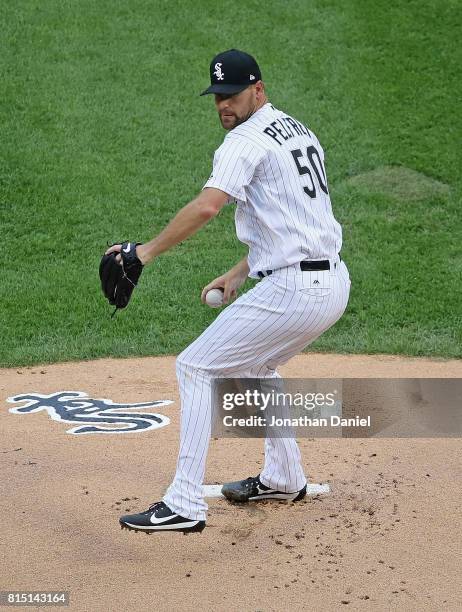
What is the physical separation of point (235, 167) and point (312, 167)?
0.45 meters

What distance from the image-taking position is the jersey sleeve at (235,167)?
4.39 m

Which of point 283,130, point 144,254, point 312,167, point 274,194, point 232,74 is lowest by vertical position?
point 144,254

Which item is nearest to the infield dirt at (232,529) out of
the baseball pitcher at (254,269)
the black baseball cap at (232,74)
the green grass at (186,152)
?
the baseball pitcher at (254,269)

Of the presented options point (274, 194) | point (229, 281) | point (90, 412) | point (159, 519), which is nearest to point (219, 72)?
point (274, 194)

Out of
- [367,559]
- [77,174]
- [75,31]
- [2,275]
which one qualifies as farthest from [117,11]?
[367,559]

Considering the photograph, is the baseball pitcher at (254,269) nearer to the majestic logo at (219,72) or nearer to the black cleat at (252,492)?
the majestic logo at (219,72)

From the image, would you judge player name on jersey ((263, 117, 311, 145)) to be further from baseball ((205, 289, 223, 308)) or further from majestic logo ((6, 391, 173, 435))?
majestic logo ((6, 391, 173, 435))

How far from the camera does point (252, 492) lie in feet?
17.1

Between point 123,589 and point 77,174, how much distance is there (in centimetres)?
762

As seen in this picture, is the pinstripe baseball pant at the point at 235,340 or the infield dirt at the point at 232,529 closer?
the infield dirt at the point at 232,529

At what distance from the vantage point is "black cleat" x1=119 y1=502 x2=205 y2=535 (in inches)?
179

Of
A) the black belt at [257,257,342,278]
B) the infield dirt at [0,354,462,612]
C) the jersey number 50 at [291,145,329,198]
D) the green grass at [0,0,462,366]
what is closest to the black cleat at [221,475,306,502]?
the infield dirt at [0,354,462,612]

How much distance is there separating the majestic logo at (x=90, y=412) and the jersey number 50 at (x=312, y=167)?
2299 mm

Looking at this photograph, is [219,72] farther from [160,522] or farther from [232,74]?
[160,522]
